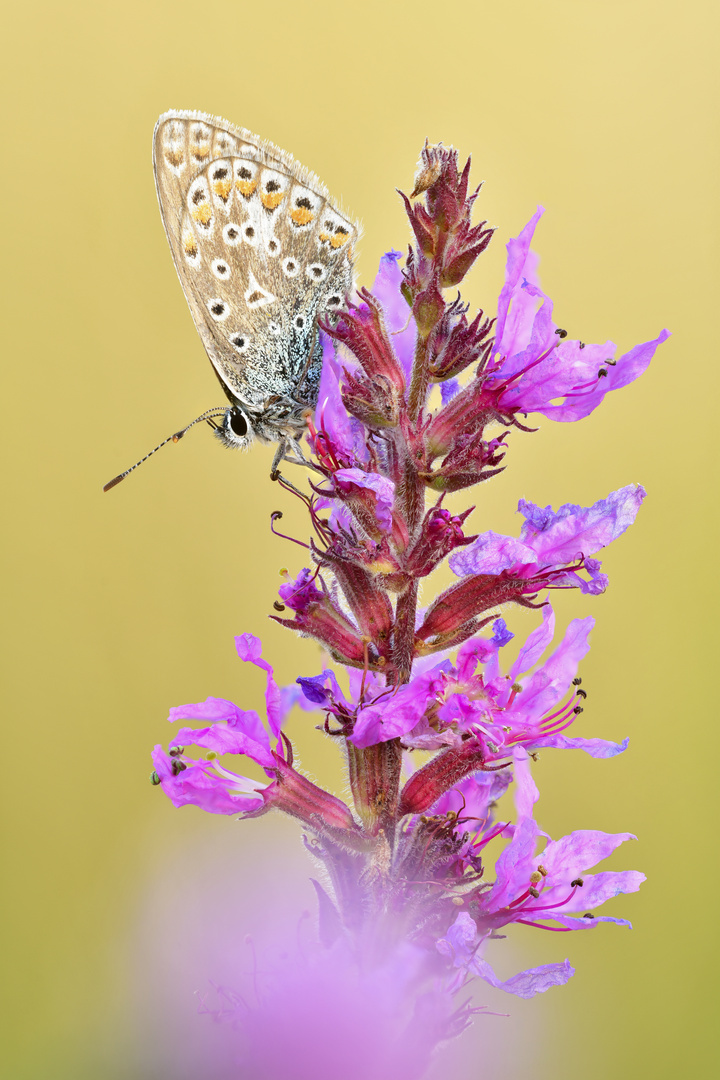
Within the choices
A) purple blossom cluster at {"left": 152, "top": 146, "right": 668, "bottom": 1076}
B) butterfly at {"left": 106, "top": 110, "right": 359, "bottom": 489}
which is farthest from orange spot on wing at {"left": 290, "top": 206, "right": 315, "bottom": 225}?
purple blossom cluster at {"left": 152, "top": 146, "right": 668, "bottom": 1076}

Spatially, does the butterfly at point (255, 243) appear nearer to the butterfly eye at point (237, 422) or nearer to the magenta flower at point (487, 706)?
the butterfly eye at point (237, 422)

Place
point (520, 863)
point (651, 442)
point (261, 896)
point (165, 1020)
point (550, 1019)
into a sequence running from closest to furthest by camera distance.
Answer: point (165, 1020), point (520, 863), point (261, 896), point (550, 1019), point (651, 442)

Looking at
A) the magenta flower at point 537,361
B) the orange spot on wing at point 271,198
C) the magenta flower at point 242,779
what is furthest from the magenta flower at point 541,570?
the orange spot on wing at point 271,198

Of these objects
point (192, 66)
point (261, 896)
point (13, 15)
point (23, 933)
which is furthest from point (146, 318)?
point (261, 896)

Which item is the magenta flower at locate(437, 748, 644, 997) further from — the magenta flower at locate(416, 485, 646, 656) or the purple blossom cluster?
the magenta flower at locate(416, 485, 646, 656)

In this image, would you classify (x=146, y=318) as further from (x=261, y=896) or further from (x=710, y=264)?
Answer: (x=261, y=896)

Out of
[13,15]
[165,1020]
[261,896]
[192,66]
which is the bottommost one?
[165,1020]
